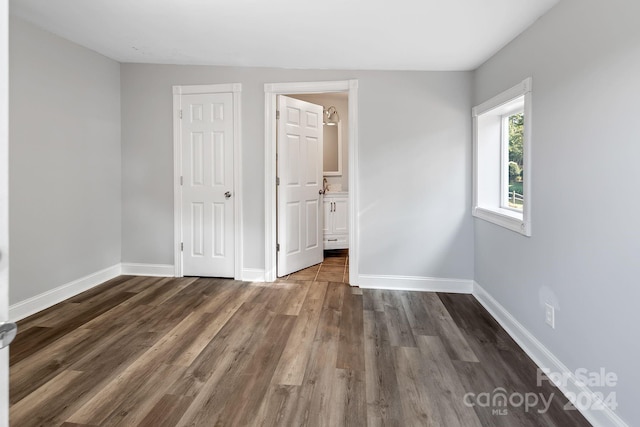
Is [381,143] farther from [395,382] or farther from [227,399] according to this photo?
[227,399]

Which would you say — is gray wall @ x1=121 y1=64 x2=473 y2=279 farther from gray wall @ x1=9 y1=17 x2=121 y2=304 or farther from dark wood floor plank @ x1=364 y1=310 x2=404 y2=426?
dark wood floor plank @ x1=364 y1=310 x2=404 y2=426

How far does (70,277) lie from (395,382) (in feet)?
10.4

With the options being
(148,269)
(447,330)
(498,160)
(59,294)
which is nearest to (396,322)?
(447,330)

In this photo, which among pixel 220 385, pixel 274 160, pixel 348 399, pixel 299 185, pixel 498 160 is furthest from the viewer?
pixel 299 185

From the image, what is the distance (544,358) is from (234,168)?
3240mm

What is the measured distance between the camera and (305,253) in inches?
184

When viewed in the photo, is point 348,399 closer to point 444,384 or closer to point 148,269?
point 444,384

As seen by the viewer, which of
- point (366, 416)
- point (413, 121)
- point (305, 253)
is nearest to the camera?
point (366, 416)

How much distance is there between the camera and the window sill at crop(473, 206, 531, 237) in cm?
260

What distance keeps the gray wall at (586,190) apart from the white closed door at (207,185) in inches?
112

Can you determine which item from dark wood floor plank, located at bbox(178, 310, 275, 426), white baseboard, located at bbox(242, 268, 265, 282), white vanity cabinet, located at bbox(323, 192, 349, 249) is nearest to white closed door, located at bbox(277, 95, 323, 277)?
white baseboard, located at bbox(242, 268, 265, 282)

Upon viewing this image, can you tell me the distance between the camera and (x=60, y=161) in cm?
337

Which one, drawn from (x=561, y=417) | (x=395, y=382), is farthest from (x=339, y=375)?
(x=561, y=417)

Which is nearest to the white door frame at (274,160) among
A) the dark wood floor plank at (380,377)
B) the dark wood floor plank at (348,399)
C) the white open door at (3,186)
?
the dark wood floor plank at (380,377)
